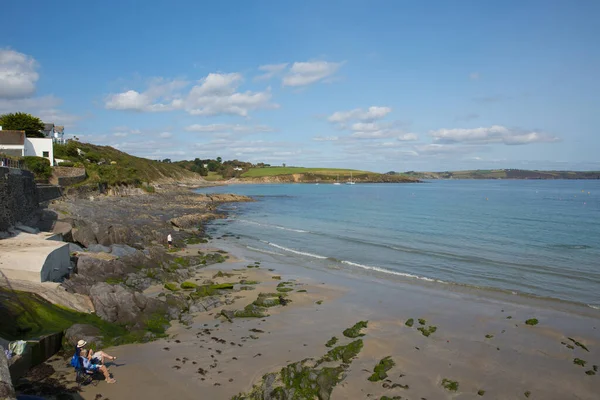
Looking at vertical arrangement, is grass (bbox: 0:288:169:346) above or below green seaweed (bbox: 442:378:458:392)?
above

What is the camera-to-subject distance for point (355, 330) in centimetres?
1439

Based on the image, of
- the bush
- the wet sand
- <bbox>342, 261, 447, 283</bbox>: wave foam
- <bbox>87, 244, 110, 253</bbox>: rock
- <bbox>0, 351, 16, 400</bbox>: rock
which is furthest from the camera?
the bush

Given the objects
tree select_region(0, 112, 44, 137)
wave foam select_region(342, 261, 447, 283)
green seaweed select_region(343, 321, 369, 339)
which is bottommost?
wave foam select_region(342, 261, 447, 283)

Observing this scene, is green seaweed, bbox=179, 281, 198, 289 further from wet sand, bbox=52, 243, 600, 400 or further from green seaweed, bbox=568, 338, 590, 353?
green seaweed, bbox=568, 338, 590, 353

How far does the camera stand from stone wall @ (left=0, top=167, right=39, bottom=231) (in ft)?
69.2

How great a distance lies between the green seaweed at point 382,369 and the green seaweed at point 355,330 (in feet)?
6.34

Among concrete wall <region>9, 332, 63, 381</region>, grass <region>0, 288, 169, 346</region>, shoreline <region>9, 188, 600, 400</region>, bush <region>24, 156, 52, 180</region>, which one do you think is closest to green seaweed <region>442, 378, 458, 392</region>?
shoreline <region>9, 188, 600, 400</region>

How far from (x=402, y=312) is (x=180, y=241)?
21.0 meters

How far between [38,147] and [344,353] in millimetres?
56310

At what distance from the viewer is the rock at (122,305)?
46.1 feet

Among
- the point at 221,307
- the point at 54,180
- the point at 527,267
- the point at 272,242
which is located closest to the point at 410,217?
the point at 272,242

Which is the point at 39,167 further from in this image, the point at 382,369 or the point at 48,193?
the point at 382,369

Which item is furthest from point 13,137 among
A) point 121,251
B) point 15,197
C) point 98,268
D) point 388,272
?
point 388,272

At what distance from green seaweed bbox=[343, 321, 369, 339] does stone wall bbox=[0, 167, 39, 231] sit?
1801 centimetres
